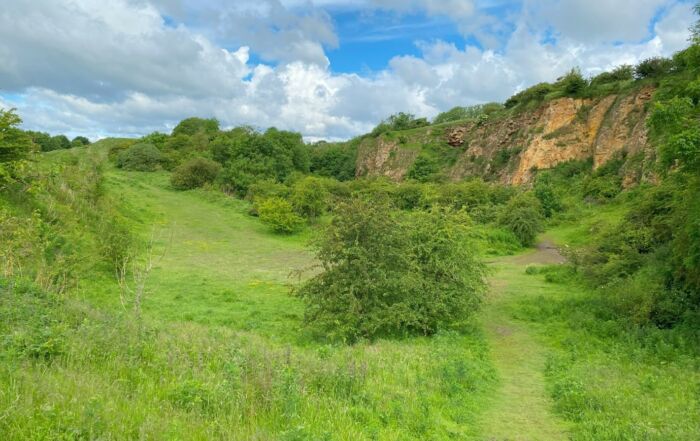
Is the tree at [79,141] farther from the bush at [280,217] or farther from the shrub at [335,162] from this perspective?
the bush at [280,217]

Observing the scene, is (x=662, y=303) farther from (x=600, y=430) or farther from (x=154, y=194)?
(x=154, y=194)

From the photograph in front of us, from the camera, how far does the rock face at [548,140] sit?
4284 centimetres

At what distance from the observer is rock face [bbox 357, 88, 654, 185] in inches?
1687

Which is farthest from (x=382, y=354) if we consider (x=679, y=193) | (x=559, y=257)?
(x=559, y=257)

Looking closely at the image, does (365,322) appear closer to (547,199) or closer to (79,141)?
(547,199)

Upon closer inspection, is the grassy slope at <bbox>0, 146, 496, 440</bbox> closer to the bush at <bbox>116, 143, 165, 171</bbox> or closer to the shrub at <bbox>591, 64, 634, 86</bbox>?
the shrub at <bbox>591, 64, 634, 86</bbox>

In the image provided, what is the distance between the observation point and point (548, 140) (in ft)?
166

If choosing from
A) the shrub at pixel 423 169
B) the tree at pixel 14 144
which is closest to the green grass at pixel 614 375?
the tree at pixel 14 144

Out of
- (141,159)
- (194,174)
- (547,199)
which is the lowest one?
(547,199)

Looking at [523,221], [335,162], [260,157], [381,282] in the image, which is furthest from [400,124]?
[381,282]

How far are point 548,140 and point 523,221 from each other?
21398mm

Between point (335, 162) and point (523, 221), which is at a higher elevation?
point (335, 162)

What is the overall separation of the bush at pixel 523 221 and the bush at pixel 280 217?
16.8 metres

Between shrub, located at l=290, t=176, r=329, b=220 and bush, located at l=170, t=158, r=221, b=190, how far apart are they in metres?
17.3
